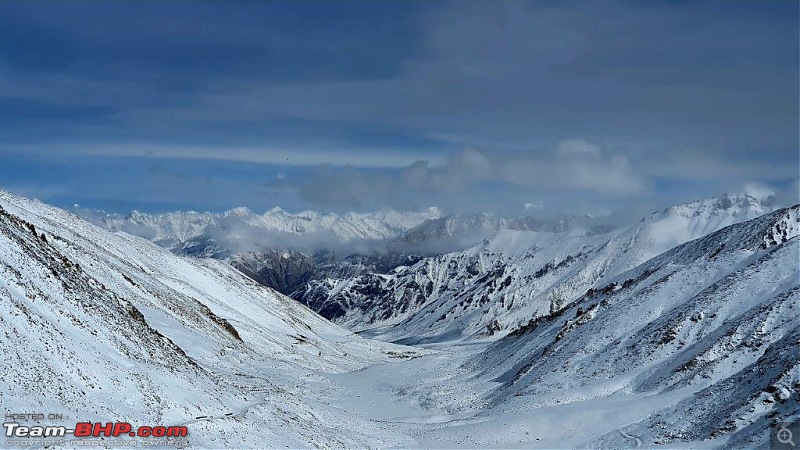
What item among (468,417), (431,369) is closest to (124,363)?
(468,417)

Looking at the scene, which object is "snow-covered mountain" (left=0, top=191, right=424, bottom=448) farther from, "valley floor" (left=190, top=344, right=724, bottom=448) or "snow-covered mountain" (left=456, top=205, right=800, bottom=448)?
"snow-covered mountain" (left=456, top=205, right=800, bottom=448)

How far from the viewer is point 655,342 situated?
69188 mm

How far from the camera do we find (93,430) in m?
32.5

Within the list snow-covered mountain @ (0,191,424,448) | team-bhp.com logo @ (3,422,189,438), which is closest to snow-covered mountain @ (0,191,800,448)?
snow-covered mountain @ (0,191,424,448)

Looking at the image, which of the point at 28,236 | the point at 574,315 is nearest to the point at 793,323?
the point at 574,315

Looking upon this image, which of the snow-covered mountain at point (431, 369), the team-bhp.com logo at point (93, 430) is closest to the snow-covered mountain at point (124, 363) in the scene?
the snow-covered mountain at point (431, 369)

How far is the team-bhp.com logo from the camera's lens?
96.9 ft

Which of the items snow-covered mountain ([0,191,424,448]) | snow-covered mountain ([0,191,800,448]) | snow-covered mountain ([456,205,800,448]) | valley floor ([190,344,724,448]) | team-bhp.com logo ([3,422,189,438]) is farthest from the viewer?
valley floor ([190,344,724,448])

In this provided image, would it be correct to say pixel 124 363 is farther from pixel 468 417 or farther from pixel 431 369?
pixel 431 369

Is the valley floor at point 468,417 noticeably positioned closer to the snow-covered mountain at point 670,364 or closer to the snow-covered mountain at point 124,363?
the snow-covered mountain at point 670,364

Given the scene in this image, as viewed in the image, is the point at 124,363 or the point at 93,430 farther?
the point at 124,363

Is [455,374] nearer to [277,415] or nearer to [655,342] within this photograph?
[655,342]

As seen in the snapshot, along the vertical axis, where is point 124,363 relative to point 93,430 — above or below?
below

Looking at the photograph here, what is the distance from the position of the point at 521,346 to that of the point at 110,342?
68.0 metres
